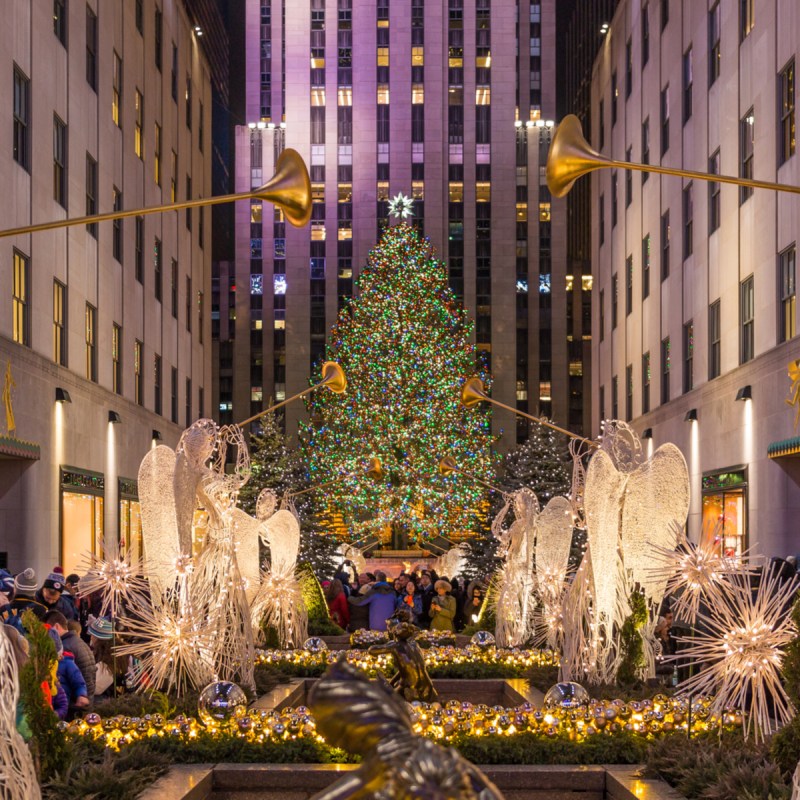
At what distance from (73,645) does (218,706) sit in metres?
1.80

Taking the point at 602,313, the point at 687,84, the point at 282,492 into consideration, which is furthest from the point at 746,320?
the point at 602,313

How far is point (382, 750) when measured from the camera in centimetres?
302

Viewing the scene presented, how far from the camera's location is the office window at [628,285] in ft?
133

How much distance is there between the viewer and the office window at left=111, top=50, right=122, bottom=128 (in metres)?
32.4

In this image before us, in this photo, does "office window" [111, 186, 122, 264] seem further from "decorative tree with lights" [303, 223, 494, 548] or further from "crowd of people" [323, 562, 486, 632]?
"decorative tree with lights" [303, 223, 494, 548]

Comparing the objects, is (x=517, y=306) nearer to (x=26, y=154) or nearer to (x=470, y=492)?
(x=470, y=492)

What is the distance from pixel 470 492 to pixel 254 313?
30.4m

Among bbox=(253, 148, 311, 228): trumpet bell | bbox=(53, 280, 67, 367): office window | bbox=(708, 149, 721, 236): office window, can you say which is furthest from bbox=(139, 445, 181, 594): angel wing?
bbox=(708, 149, 721, 236): office window

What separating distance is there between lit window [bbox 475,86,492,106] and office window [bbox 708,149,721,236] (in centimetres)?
4385

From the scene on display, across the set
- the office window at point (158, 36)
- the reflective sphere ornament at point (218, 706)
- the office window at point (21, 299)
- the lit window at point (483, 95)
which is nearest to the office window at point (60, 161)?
the office window at point (21, 299)

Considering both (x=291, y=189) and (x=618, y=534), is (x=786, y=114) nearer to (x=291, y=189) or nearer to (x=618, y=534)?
(x=618, y=534)

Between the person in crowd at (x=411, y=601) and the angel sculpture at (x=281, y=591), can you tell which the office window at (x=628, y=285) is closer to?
the person in crowd at (x=411, y=601)

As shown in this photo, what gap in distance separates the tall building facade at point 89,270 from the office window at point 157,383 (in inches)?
3.5

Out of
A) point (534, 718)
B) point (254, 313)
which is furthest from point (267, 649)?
point (254, 313)
